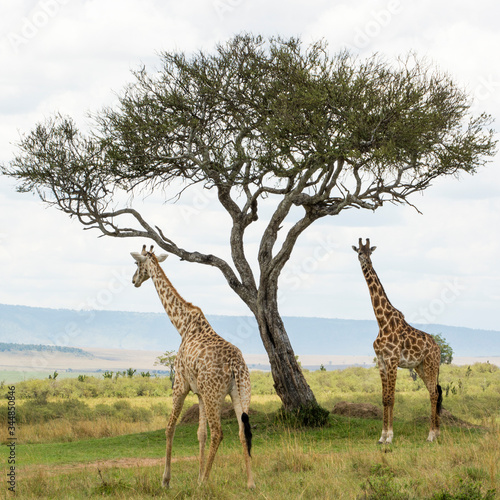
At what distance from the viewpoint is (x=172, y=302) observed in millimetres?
11500

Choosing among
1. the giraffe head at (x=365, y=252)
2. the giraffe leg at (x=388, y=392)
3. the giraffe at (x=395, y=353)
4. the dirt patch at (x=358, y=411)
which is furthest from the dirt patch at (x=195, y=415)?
the giraffe head at (x=365, y=252)

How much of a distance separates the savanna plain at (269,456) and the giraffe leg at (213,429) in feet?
0.79

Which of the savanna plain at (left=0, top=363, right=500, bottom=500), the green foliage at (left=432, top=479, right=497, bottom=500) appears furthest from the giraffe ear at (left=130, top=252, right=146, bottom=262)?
the green foliage at (left=432, top=479, right=497, bottom=500)

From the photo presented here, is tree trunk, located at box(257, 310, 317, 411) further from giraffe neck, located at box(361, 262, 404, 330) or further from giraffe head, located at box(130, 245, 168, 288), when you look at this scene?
giraffe head, located at box(130, 245, 168, 288)

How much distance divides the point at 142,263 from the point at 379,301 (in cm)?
518

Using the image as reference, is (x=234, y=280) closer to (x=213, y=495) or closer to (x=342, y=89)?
(x=342, y=89)

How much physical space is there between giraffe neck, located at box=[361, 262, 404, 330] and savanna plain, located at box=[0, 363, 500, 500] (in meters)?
2.39

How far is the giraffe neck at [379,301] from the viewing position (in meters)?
14.2

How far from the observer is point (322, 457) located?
11.3 m

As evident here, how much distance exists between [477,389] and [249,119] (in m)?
19.1

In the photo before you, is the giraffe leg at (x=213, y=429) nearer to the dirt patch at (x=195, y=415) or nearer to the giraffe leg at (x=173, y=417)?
the giraffe leg at (x=173, y=417)

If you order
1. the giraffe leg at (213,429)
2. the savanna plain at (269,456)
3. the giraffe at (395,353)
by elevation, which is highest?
the giraffe at (395,353)

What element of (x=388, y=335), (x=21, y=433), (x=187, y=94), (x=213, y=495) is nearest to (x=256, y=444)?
→ (x=388, y=335)

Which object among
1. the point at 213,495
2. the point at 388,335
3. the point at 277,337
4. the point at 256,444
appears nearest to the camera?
the point at 213,495
